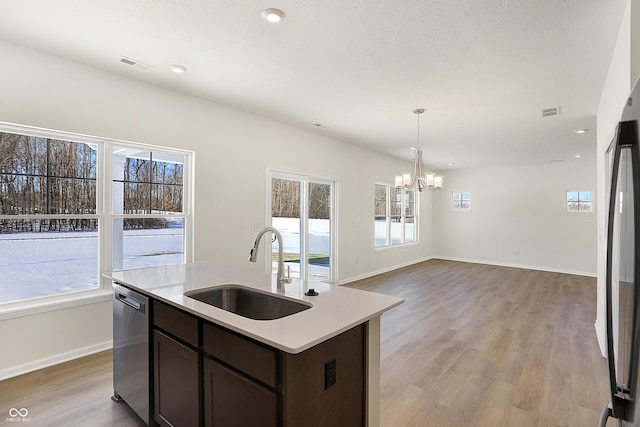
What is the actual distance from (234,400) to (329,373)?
0.45 metres

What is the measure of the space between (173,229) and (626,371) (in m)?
3.79

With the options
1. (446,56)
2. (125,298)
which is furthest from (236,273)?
(446,56)

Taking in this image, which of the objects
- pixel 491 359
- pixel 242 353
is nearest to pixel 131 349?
pixel 242 353

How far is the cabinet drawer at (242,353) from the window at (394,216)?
18.9 ft

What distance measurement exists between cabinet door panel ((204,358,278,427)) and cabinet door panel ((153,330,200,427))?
112 millimetres

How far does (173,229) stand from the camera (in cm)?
370

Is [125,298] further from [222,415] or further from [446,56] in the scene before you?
[446,56]

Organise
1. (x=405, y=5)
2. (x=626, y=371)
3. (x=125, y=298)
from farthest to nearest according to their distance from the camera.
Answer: (x=125, y=298), (x=405, y=5), (x=626, y=371)

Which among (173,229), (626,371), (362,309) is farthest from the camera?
(173,229)

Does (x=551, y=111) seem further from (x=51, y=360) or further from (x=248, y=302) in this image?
(x=51, y=360)

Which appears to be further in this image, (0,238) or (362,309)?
(0,238)

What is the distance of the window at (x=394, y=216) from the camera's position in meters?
7.23

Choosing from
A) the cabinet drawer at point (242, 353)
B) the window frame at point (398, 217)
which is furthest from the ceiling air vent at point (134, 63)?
the window frame at point (398, 217)

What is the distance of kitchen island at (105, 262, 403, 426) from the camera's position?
1.29m
